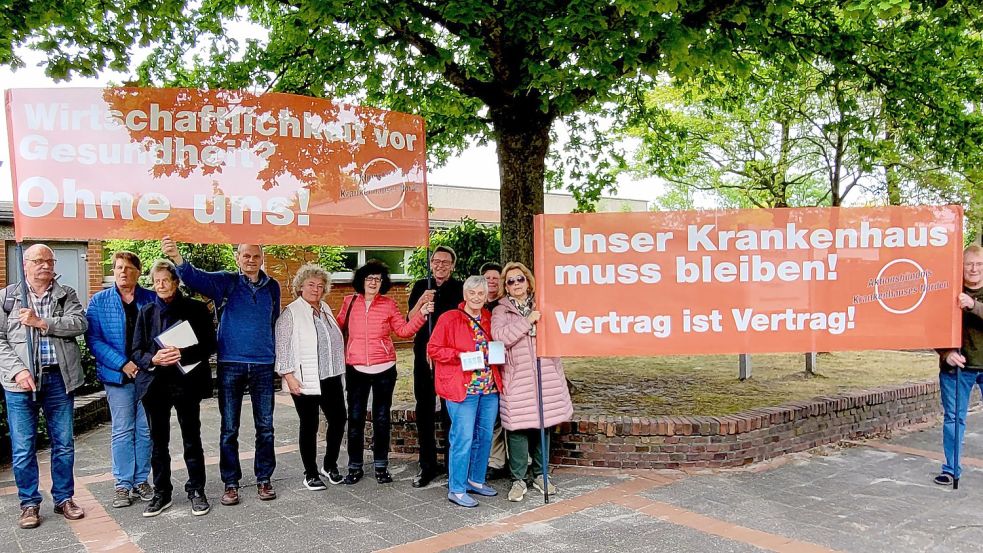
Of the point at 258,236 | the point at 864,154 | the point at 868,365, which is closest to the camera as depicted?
the point at 258,236

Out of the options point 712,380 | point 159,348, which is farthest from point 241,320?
point 712,380

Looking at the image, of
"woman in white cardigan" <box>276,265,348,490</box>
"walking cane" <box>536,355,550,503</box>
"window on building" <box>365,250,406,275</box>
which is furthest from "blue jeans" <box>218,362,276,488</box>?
"window on building" <box>365,250,406,275</box>

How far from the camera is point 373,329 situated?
5.43m

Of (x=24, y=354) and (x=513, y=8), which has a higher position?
(x=513, y=8)

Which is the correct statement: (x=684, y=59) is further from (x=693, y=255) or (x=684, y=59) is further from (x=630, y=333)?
(x=630, y=333)

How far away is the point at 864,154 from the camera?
28.4ft

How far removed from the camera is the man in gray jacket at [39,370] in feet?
15.1

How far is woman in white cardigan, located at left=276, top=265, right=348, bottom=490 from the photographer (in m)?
5.19

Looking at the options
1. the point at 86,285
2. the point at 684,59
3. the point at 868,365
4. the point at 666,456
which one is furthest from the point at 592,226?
the point at 86,285

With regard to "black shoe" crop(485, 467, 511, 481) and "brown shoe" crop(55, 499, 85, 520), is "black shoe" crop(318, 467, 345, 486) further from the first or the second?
"brown shoe" crop(55, 499, 85, 520)

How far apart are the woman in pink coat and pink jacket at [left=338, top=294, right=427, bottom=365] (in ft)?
2.33

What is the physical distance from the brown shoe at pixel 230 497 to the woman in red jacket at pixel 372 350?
33.1 inches

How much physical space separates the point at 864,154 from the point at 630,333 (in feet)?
17.7

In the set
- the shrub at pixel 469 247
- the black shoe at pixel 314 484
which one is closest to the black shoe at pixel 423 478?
the black shoe at pixel 314 484
